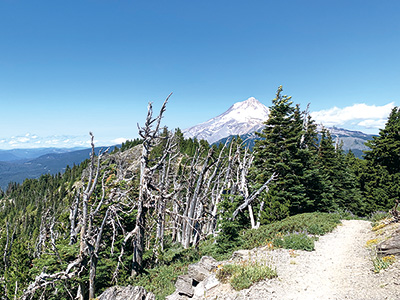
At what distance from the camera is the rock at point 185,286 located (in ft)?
30.2

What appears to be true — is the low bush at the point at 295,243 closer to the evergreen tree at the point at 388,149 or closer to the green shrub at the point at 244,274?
the green shrub at the point at 244,274

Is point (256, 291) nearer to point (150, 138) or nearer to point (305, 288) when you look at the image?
point (305, 288)

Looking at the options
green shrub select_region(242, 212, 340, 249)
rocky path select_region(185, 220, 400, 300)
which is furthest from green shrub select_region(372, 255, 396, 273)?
green shrub select_region(242, 212, 340, 249)

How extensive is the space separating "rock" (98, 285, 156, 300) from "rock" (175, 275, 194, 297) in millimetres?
1368

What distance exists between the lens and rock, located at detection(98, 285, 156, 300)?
9.06m

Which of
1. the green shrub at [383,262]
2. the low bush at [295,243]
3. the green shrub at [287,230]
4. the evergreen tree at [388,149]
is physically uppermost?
the evergreen tree at [388,149]

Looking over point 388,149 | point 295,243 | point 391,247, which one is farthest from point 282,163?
point 388,149

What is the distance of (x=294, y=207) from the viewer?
21.2m

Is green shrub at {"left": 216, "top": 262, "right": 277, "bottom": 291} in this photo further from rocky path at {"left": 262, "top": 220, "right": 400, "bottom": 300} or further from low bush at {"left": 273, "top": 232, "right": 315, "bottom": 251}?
low bush at {"left": 273, "top": 232, "right": 315, "bottom": 251}

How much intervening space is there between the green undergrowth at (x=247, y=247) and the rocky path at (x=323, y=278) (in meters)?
0.42

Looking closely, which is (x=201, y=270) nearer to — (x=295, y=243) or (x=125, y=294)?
(x=125, y=294)

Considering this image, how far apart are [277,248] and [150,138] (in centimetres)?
929

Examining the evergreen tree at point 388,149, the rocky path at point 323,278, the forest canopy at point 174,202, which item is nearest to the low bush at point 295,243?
the rocky path at point 323,278

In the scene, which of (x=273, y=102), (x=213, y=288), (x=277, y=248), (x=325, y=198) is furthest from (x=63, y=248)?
(x=325, y=198)
